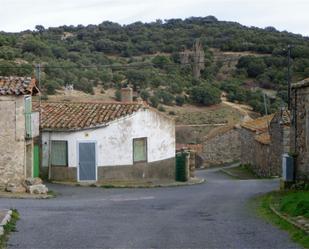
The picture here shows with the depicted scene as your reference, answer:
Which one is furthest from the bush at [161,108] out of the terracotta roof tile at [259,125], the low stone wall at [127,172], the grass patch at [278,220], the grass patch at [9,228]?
the grass patch at [9,228]

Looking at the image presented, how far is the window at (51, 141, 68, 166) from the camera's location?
1175 inches

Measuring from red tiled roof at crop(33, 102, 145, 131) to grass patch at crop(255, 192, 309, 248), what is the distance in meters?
10.6

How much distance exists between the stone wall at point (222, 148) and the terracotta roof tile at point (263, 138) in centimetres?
737

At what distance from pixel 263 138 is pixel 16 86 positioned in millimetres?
20461

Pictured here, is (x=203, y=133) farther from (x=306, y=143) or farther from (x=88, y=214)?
(x=88, y=214)

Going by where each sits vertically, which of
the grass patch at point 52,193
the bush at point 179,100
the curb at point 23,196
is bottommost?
the grass patch at point 52,193

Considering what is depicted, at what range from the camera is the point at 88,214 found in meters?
17.1

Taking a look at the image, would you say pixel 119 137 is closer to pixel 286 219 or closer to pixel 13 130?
pixel 13 130

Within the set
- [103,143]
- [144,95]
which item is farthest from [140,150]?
[144,95]

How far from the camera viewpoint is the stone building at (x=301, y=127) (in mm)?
21000

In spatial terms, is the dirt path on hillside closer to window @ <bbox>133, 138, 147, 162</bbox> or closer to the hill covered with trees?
the hill covered with trees

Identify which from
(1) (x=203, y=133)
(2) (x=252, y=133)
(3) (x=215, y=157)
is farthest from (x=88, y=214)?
(1) (x=203, y=133)

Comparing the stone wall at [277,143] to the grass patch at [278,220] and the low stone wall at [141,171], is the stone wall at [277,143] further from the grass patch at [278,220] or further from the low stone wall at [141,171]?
the grass patch at [278,220]

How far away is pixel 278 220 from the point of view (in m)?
15.2
